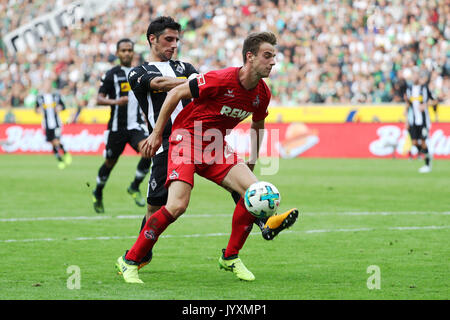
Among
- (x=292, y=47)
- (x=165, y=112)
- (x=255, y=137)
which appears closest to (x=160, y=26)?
(x=165, y=112)

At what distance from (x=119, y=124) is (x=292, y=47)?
1944 centimetres

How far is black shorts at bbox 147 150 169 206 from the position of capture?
7.37m

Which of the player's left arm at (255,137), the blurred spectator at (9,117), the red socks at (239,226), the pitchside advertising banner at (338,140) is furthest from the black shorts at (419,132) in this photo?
the blurred spectator at (9,117)

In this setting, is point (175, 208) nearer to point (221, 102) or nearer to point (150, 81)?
point (221, 102)

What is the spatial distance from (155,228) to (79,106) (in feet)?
89.2

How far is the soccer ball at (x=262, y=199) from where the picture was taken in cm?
666

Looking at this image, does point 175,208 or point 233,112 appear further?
point 233,112

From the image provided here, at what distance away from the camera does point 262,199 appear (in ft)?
21.9

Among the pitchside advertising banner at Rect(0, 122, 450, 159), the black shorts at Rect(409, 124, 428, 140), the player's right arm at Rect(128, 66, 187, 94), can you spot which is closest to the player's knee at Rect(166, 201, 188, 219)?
the player's right arm at Rect(128, 66, 187, 94)

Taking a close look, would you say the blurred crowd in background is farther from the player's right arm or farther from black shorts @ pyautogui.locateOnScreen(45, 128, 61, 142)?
the player's right arm

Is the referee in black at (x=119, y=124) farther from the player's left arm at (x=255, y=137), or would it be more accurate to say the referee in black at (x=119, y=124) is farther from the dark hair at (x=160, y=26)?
the player's left arm at (x=255, y=137)

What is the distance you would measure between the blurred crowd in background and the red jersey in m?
17.1
